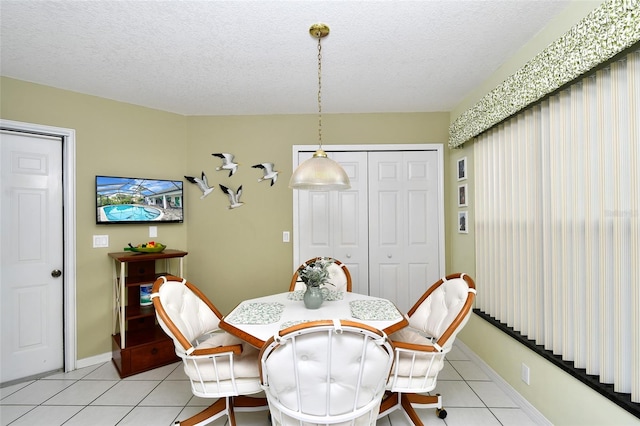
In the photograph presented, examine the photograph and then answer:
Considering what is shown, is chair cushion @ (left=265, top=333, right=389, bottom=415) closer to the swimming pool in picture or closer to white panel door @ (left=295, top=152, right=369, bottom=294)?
white panel door @ (left=295, top=152, right=369, bottom=294)

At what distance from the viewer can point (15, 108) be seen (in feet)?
8.83

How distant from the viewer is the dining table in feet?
5.82

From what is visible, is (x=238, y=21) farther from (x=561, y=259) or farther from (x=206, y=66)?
(x=561, y=259)

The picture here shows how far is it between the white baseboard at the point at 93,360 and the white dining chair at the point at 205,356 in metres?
1.63

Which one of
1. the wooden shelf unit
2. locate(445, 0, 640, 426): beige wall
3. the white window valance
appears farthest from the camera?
the wooden shelf unit

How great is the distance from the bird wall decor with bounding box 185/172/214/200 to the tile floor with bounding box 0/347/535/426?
1.91 m

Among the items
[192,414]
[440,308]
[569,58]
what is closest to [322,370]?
[440,308]

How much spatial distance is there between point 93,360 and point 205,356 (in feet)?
7.07

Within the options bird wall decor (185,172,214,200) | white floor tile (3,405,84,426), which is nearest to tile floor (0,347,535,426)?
white floor tile (3,405,84,426)

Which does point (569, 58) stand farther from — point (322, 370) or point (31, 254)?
point (31, 254)

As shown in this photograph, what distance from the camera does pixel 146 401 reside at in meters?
2.37

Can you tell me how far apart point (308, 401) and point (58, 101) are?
347 centimetres

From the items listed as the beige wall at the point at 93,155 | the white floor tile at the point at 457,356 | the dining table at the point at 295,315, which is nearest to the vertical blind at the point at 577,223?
the white floor tile at the point at 457,356

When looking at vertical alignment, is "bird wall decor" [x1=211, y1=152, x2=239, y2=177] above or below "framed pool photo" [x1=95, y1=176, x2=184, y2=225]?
above
